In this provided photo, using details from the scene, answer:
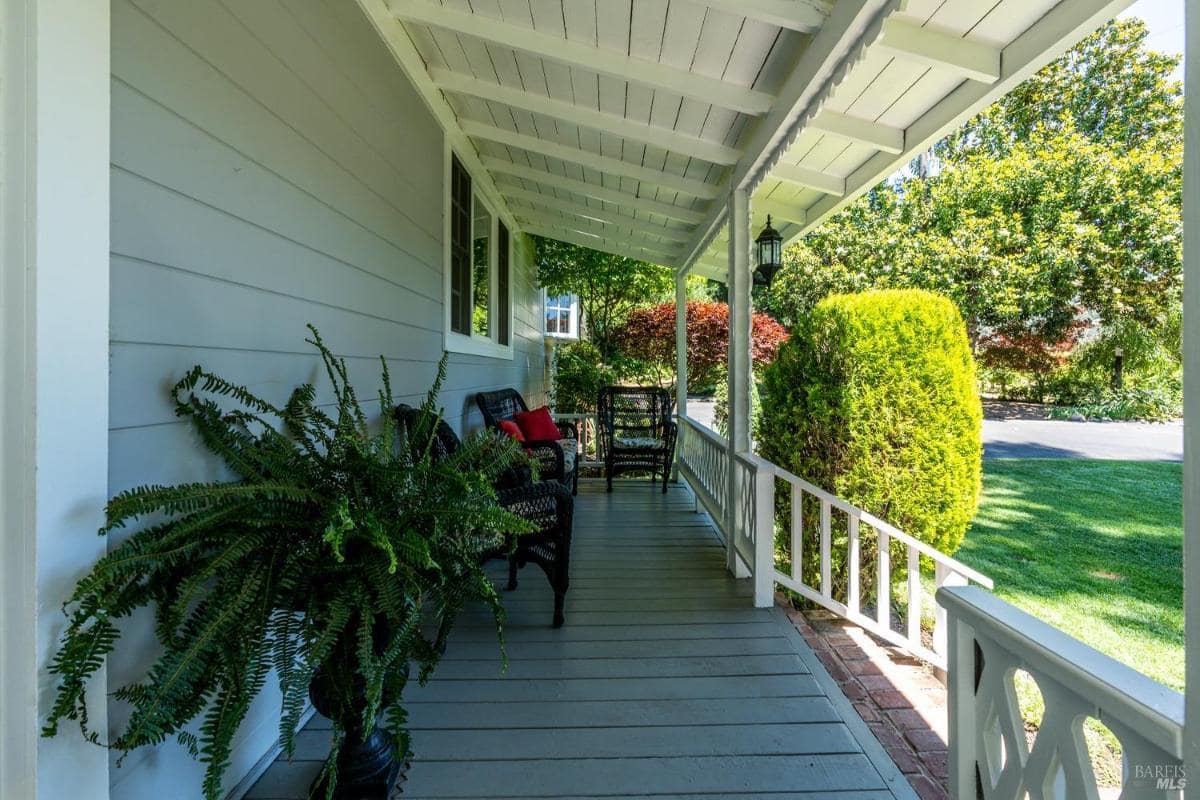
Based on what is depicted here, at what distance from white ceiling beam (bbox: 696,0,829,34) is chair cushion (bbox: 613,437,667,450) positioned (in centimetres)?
430

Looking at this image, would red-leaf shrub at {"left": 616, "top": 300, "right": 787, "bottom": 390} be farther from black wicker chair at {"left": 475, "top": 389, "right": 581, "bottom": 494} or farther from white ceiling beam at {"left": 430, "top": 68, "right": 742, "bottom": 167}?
white ceiling beam at {"left": 430, "top": 68, "right": 742, "bottom": 167}

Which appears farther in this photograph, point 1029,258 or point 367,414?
point 1029,258

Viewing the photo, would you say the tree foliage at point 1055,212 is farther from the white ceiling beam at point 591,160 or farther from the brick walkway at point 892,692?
the brick walkway at point 892,692

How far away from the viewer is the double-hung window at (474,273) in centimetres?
397

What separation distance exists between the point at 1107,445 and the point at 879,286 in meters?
4.63

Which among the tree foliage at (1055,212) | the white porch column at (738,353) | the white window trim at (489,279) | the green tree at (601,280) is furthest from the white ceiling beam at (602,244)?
the tree foliage at (1055,212)

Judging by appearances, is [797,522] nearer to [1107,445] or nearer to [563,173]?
[563,173]

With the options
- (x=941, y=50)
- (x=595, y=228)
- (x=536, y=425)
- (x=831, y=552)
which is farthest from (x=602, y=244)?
(x=941, y=50)

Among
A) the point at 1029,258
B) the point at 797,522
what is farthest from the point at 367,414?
the point at 1029,258

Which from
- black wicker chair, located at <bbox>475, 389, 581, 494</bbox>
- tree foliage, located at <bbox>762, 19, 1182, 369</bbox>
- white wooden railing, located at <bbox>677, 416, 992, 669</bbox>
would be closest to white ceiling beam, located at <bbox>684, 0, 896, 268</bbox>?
white wooden railing, located at <bbox>677, 416, 992, 669</bbox>

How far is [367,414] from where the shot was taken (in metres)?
2.53

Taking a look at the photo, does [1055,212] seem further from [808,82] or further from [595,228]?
[808,82]

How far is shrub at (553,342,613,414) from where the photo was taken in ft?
28.9

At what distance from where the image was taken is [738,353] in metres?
3.46
